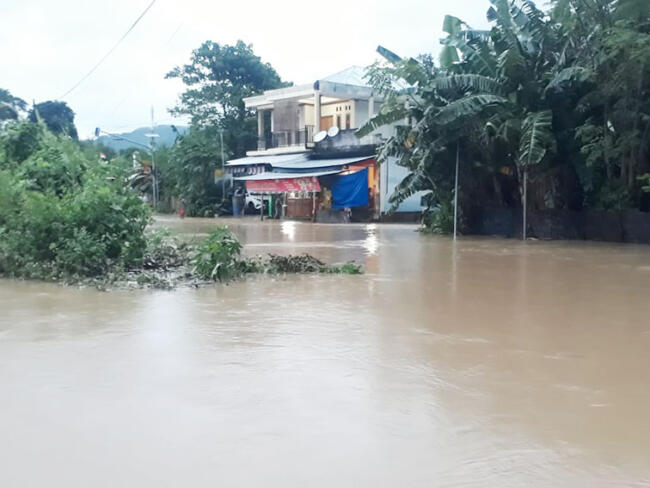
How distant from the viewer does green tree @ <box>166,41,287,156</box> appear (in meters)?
40.6

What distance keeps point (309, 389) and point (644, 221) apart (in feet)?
48.9

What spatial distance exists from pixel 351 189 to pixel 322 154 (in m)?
3.34

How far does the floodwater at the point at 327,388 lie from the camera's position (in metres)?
3.68

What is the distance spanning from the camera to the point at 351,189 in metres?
29.4

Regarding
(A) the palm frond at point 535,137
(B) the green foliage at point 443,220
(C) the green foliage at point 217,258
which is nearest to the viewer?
(C) the green foliage at point 217,258

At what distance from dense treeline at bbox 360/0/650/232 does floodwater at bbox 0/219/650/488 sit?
785cm

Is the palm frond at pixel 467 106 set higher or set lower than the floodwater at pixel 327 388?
higher

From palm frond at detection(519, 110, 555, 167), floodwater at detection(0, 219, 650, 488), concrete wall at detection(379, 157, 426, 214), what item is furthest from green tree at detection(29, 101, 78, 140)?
floodwater at detection(0, 219, 650, 488)

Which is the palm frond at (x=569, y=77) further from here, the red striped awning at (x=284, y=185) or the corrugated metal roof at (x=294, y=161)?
the red striped awning at (x=284, y=185)

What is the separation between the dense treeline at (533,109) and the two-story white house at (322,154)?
6.23 meters

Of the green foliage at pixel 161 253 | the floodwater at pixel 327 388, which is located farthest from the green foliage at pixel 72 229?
the floodwater at pixel 327 388

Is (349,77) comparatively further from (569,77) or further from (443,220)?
(569,77)

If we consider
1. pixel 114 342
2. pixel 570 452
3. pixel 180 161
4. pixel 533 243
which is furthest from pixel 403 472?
pixel 180 161

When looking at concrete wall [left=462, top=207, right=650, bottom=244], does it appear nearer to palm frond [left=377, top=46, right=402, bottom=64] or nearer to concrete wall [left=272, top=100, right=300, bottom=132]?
palm frond [left=377, top=46, right=402, bottom=64]
